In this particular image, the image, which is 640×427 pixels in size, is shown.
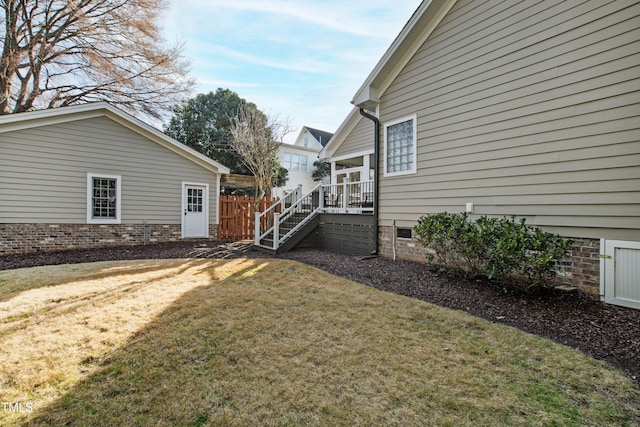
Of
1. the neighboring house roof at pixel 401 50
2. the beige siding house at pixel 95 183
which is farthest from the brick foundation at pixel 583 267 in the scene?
the beige siding house at pixel 95 183

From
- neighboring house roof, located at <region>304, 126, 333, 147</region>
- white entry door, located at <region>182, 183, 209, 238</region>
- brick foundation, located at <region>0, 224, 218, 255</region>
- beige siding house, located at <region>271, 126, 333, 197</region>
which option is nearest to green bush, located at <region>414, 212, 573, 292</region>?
white entry door, located at <region>182, 183, 209, 238</region>

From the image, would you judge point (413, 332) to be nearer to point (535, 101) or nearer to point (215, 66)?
point (535, 101)

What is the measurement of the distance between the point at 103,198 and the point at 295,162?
50.6 ft

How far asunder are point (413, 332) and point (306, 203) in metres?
7.73

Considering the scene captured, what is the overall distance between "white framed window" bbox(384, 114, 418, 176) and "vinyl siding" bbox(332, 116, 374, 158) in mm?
2531

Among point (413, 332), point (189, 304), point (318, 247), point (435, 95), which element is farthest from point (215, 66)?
point (413, 332)

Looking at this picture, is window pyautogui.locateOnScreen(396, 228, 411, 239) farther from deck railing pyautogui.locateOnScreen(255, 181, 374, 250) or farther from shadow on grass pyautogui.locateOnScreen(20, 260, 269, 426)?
shadow on grass pyautogui.locateOnScreen(20, 260, 269, 426)

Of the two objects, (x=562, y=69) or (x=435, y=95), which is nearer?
(x=562, y=69)

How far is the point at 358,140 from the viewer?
1067 cm

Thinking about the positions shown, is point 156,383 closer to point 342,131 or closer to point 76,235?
point 76,235

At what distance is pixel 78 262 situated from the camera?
24.0ft

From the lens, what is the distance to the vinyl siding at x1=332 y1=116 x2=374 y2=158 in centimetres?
1013

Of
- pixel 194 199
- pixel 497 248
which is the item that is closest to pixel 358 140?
pixel 194 199

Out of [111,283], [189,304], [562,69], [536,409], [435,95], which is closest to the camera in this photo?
[536,409]
